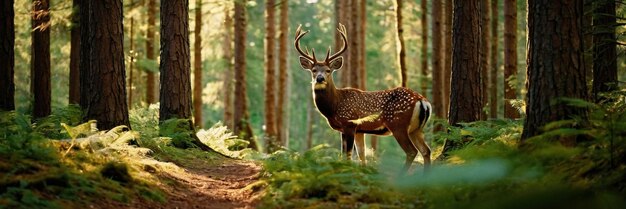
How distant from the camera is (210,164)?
1323 centimetres

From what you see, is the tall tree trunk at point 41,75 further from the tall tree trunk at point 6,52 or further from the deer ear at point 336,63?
the deer ear at point 336,63

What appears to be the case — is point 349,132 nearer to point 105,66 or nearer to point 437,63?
point 105,66

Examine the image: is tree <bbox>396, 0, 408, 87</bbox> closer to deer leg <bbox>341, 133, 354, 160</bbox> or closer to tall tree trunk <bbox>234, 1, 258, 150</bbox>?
tall tree trunk <bbox>234, 1, 258, 150</bbox>

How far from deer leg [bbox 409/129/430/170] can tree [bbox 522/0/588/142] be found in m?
3.80

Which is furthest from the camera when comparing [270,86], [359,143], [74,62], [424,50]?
[424,50]

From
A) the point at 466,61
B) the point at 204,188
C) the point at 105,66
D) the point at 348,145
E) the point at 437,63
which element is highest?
the point at 437,63

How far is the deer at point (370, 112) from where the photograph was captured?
12.0 meters

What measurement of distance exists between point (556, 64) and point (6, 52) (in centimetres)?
937

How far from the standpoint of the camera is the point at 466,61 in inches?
491

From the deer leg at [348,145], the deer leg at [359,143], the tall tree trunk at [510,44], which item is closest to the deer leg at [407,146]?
the deer leg at [348,145]

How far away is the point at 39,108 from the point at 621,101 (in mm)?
13402

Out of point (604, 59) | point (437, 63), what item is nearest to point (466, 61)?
point (604, 59)

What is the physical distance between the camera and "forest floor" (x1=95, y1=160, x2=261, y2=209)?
26.6ft

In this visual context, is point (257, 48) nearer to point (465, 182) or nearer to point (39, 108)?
point (39, 108)
